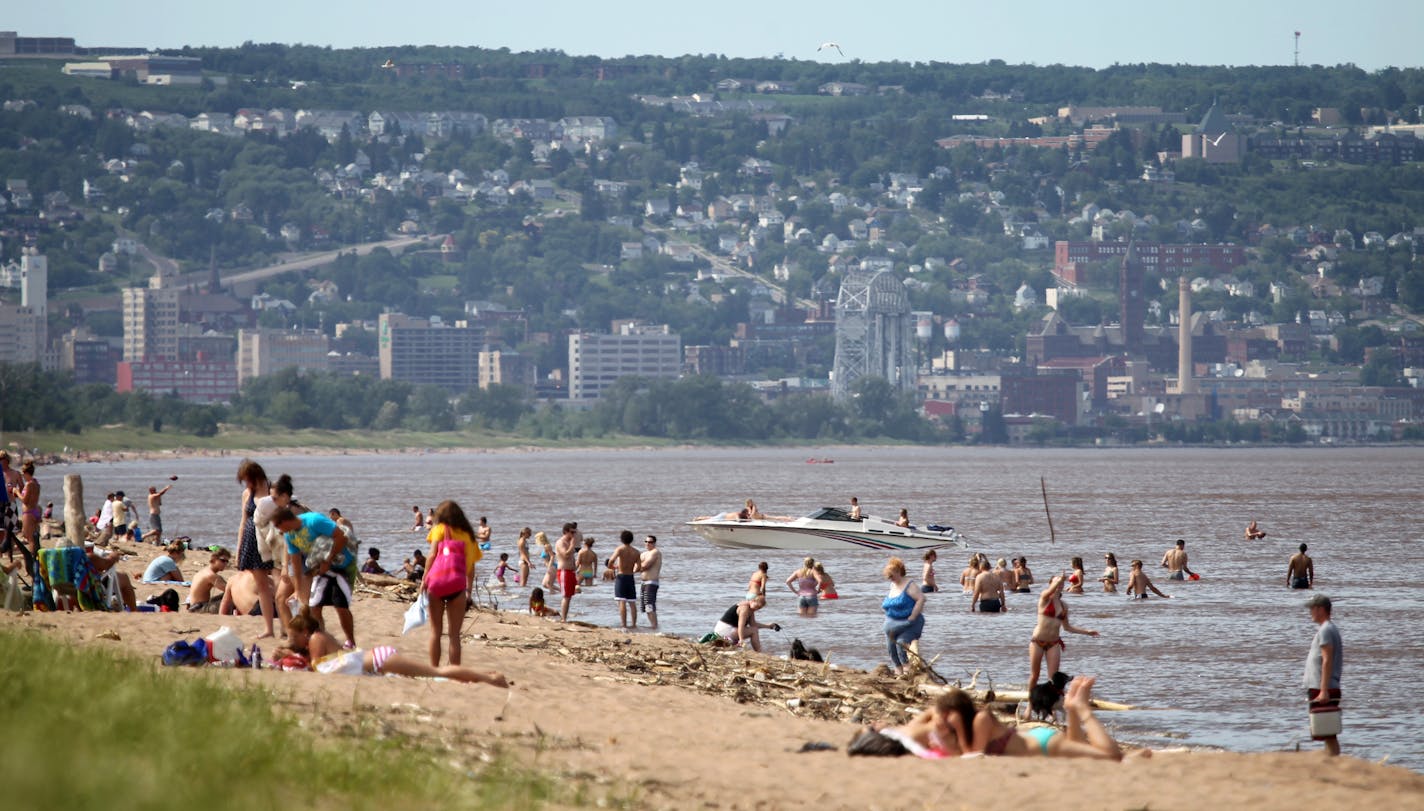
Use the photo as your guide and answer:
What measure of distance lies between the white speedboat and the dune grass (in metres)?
34.8

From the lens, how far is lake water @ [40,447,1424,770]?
22.6m

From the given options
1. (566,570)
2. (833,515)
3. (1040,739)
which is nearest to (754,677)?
(1040,739)

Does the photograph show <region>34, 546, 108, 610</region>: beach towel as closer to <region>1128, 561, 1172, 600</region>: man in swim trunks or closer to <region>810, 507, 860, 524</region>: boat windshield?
<region>1128, 561, 1172, 600</region>: man in swim trunks

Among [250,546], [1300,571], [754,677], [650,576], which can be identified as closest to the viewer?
[250,546]

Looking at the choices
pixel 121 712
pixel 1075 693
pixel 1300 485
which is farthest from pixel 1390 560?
pixel 1300 485

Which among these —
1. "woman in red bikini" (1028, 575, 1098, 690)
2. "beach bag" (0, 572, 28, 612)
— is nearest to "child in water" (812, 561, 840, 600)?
"woman in red bikini" (1028, 575, 1098, 690)

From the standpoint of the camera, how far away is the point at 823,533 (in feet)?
Answer: 154

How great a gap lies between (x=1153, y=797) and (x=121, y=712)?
6419 millimetres

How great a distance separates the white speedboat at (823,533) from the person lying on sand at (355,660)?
3140cm

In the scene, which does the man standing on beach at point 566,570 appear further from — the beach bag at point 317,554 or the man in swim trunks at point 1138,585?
the man in swim trunks at point 1138,585

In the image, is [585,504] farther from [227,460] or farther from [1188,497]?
[227,460]

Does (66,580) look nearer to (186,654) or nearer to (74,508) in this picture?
(186,654)

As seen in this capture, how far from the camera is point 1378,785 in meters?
13.1

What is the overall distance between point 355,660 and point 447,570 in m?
1.01
